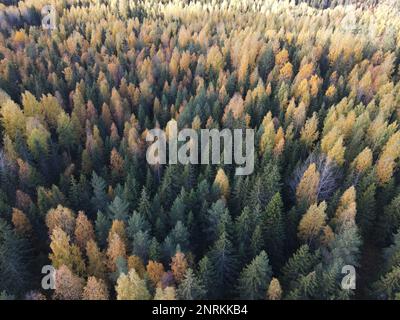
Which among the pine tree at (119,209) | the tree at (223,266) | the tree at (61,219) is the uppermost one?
the pine tree at (119,209)

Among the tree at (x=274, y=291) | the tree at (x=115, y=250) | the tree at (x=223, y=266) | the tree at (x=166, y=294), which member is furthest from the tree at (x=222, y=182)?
the tree at (x=166, y=294)

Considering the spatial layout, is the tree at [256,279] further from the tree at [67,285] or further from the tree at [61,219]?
the tree at [61,219]

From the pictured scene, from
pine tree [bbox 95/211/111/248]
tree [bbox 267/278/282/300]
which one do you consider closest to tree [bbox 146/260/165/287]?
pine tree [bbox 95/211/111/248]

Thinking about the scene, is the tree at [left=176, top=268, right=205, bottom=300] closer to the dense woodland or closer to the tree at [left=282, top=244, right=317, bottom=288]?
the dense woodland

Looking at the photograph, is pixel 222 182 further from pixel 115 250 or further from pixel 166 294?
pixel 166 294

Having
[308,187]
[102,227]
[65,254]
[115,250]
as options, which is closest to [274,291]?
[115,250]
